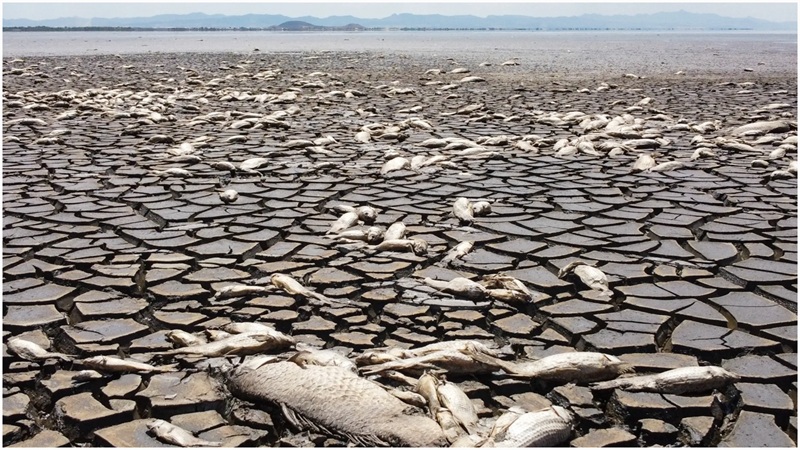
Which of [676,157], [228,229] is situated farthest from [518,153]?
[228,229]

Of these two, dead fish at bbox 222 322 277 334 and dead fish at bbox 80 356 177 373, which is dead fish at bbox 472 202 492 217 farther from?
dead fish at bbox 80 356 177 373

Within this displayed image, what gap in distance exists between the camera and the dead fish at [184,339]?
302 centimetres

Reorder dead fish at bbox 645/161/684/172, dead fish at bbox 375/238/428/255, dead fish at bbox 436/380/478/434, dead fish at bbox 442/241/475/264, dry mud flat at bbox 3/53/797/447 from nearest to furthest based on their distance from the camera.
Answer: dead fish at bbox 436/380/478/434 < dry mud flat at bbox 3/53/797/447 < dead fish at bbox 442/241/475/264 < dead fish at bbox 375/238/428/255 < dead fish at bbox 645/161/684/172

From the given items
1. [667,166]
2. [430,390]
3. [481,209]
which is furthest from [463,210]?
[430,390]

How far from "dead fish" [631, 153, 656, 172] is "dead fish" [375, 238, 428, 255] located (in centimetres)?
315

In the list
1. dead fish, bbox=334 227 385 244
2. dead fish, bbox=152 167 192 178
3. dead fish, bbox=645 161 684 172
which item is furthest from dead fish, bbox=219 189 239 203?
dead fish, bbox=645 161 684 172

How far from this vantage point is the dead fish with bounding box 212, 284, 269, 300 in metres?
3.58

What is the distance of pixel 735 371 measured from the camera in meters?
2.81

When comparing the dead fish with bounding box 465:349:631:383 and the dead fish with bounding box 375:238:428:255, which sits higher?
the dead fish with bounding box 375:238:428:255

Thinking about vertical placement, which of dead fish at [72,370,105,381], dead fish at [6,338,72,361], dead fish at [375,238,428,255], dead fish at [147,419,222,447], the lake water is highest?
the lake water

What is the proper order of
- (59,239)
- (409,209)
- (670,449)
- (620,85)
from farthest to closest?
(620,85)
(409,209)
(59,239)
(670,449)

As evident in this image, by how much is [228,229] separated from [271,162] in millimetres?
2414

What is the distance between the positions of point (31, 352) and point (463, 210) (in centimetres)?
302

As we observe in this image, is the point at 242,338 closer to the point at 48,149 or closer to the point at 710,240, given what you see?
the point at 710,240
